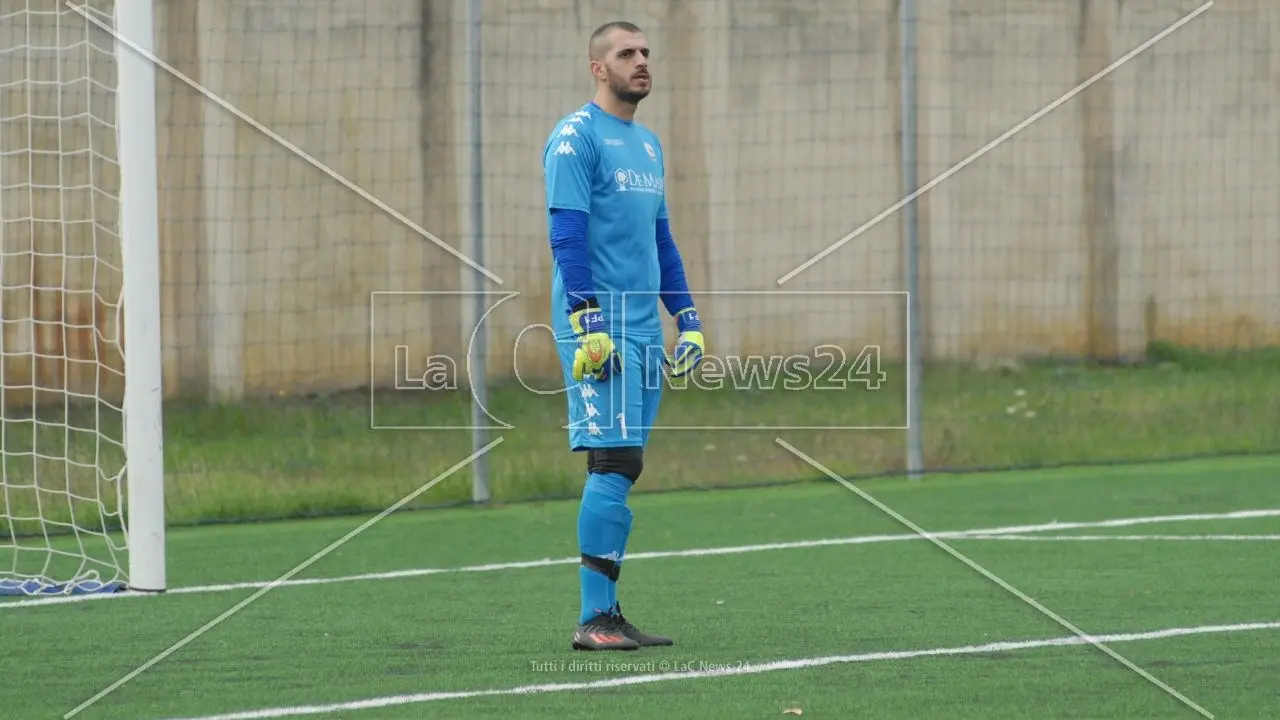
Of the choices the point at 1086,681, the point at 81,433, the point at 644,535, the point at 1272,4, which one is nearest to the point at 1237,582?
the point at 1086,681

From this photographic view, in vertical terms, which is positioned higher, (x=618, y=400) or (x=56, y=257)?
(x=56, y=257)

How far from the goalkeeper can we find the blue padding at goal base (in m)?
2.24

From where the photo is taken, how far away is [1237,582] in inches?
286

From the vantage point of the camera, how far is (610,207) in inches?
245

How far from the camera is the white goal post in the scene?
7.20 meters

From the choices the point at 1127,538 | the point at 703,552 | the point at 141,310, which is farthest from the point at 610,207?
the point at 1127,538

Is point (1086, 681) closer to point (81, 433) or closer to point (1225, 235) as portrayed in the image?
point (81, 433)

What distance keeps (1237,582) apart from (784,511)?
294 centimetres

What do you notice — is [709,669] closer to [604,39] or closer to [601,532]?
[601,532]

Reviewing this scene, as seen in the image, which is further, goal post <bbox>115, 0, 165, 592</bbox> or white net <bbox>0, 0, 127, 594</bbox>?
white net <bbox>0, 0, 127, 594</bbox>

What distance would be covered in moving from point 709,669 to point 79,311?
6222 mm

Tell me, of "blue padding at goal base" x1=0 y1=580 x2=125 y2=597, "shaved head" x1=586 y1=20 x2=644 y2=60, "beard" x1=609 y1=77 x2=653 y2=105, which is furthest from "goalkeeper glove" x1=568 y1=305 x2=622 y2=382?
"blue padding at goal base" x1=0 y1=580 x2=125 y2=597

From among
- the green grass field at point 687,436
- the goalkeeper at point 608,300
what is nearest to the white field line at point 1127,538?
the green grass field at point 687,436

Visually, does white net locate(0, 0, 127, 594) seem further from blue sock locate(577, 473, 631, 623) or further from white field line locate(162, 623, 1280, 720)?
white field line locate(162, 623, 1280, 720)
